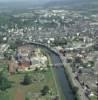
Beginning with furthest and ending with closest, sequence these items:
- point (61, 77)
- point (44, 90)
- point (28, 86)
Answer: point (61, 77)
point (28, 86)
point (44, 90)

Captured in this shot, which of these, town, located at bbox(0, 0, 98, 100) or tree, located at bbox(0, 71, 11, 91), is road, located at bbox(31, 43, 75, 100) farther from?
tree, located at bbox(0, 71, 11, 91)

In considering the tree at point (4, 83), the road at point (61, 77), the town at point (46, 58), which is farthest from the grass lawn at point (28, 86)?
the road at point (61, 77)

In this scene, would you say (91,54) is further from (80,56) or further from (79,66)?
(79,66)

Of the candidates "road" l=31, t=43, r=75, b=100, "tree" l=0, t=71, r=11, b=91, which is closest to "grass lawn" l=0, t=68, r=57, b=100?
"tree" l=0, t=71, r=11, b=91

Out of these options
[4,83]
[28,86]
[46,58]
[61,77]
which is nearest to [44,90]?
[28,86]

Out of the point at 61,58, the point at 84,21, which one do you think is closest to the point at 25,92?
the point at 61,58

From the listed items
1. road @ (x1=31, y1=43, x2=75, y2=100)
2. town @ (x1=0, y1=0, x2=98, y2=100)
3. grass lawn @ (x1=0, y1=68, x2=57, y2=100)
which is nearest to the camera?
grass lawn @ (x1=0, y1=68, x2=57, y2=100)

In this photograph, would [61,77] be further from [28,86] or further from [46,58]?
[46,58]

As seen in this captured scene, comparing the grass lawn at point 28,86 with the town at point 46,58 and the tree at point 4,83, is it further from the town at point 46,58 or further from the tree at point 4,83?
the tree at point 4,83
